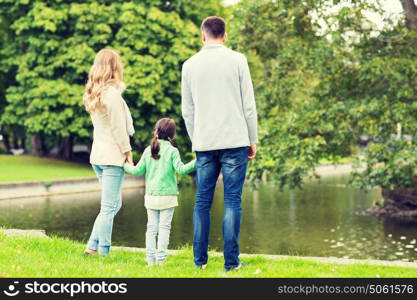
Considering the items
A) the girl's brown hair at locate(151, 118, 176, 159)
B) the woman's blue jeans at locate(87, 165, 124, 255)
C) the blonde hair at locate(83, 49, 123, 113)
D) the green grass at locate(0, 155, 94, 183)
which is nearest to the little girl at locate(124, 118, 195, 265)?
the girl's brown hair at locate(151, 118, 176, 159)

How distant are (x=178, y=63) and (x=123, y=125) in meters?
26.9

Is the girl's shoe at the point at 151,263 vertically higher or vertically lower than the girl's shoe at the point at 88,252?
lower

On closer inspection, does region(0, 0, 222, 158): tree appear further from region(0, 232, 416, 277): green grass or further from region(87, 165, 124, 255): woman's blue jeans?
region(87, 165, 124, 255): woman's blue jeans

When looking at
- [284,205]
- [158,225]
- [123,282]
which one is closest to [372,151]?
[284,205]

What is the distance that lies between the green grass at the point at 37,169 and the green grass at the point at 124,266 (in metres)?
19.9

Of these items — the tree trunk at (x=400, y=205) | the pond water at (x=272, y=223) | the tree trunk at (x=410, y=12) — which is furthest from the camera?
the tree trunk at (x=400, y=205)

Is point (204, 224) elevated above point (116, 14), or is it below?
below

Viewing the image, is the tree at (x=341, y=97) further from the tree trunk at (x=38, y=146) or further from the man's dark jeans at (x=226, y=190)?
the tree trunk at (x=38, y=146)

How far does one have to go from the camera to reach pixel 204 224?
7.21 m

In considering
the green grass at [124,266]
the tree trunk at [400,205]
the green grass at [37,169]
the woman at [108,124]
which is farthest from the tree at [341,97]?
the green grass at [37,169]

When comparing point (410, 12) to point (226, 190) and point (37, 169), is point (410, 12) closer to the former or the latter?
point (226, 190)

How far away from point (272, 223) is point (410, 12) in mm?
6924

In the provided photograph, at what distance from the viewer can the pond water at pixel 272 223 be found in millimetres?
15430

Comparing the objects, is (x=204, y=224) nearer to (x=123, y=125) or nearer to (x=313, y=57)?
(x=123, y=125)
